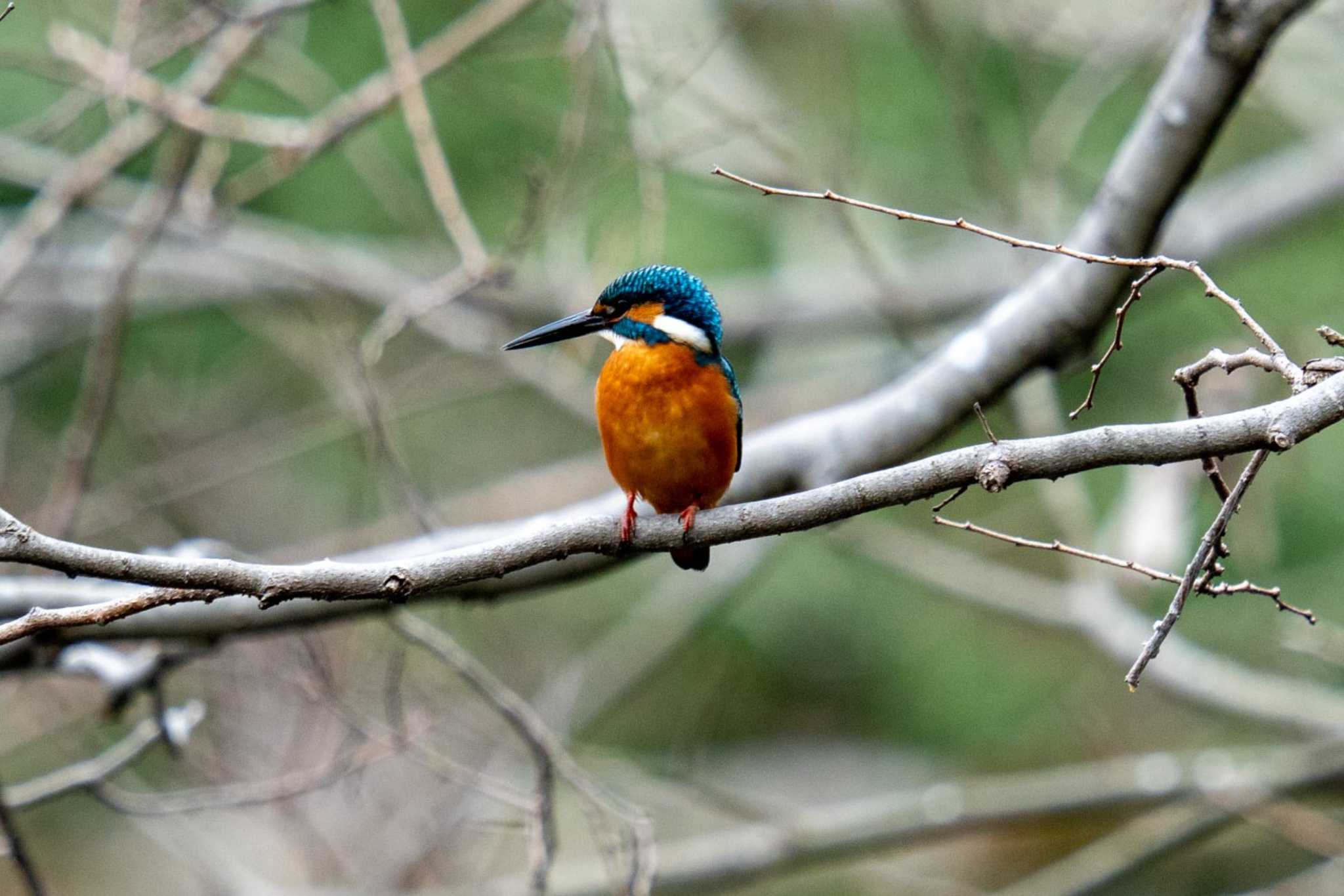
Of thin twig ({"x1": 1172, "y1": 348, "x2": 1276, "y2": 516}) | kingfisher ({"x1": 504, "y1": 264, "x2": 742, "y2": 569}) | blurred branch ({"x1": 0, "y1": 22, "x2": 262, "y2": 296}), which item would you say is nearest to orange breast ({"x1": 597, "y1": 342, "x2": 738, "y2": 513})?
kingfisher ({"x1": 504, "y1": 264, "x2": 742, "y2": 569})

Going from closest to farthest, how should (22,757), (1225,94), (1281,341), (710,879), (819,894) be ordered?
(1225,94)
(710,879)
(1281,341)
(22,757)
(819,894)

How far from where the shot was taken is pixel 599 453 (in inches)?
293

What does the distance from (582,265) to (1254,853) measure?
5068mm

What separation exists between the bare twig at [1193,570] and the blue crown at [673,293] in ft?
5.36

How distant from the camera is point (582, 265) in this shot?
721 cm

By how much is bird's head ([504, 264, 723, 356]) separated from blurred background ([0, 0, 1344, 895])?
700mm

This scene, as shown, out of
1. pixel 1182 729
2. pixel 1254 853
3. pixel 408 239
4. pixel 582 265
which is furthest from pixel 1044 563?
pixel 408 239

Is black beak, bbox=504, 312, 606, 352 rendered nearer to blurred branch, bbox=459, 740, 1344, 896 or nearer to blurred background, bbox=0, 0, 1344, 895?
blurred background, bbox=0, 0, 1344, 895

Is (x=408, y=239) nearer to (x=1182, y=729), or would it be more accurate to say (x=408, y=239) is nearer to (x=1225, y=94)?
(x=1182, y=729)

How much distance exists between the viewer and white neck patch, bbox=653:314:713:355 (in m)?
3.43

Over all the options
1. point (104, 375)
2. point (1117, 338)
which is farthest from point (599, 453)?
point (1117, 338)

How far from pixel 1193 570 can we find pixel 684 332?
5.46 feet

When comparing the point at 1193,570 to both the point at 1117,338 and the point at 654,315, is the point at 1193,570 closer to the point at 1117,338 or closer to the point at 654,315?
the point at 1117,338

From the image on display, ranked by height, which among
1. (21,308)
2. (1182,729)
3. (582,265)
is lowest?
(1182,729)
